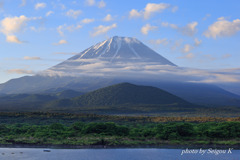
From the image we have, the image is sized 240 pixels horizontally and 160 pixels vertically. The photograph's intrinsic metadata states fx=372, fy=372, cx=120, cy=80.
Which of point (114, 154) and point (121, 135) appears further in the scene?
point (121, 135)

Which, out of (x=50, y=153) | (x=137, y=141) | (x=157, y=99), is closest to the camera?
A: (x=50, y=153)

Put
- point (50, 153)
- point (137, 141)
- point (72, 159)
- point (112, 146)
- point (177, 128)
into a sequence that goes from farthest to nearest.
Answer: point (177, 128) < point (137, 141) < point (112, 146) < point (50, 153) < point (72, 159)

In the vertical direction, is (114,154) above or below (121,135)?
below

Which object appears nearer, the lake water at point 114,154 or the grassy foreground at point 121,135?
the lake water at point 114,154

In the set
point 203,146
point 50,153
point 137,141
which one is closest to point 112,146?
point 137,141

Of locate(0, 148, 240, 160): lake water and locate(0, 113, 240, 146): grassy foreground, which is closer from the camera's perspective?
locate(0, 148, 240, 160): lake water

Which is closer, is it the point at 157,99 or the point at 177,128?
the point at 177,128

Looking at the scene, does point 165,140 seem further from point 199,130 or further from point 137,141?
point 199,130
